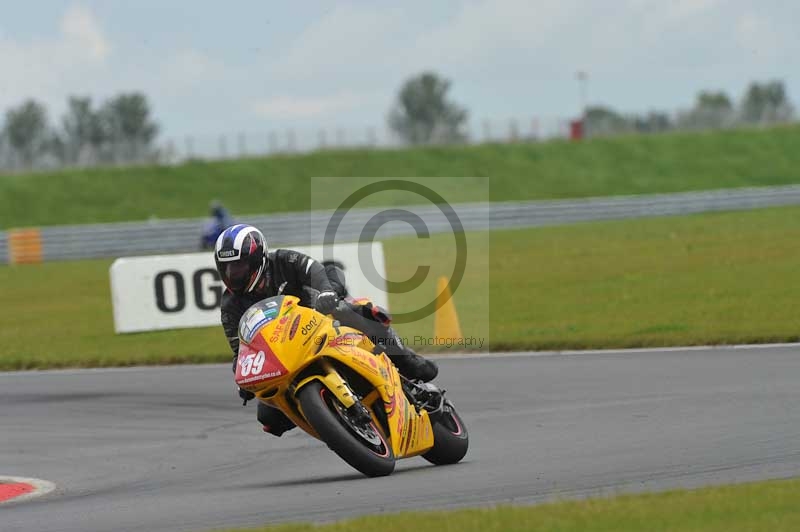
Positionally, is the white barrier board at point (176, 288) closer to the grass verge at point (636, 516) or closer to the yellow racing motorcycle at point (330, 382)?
the yellow racing motorcycle at point (330, 382)

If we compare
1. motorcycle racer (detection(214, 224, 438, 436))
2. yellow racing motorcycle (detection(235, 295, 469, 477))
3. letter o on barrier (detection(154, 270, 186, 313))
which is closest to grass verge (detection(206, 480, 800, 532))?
yellow racing motorcycle (detection(235, 295, 469, 477))

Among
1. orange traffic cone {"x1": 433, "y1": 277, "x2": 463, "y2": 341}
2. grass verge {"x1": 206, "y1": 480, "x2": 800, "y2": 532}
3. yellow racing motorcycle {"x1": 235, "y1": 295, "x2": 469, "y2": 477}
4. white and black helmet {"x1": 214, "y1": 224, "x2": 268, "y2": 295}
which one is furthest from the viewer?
orange traffic cone {"x1": 433, "y1": 277, "x2": 463, "y2": 341}

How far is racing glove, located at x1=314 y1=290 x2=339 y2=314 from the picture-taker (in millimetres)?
7699

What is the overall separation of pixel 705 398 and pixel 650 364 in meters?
2.54

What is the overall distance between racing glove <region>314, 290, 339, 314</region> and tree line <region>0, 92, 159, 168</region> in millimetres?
50272

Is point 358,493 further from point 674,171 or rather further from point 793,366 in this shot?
point 674,171

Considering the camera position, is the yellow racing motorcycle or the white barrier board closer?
the yellow racing motorcycle

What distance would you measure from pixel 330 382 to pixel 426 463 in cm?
151

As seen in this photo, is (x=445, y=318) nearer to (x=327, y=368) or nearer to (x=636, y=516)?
(x=327, y=368)

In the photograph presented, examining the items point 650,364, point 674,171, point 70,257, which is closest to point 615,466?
point 650,364

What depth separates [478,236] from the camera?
3594cm

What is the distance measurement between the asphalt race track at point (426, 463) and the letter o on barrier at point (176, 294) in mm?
3837

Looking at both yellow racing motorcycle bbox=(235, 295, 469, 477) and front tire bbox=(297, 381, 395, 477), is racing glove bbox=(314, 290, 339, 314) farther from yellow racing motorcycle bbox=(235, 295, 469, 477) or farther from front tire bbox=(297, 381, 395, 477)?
front tire bbox=(297, 381, 395, 477)

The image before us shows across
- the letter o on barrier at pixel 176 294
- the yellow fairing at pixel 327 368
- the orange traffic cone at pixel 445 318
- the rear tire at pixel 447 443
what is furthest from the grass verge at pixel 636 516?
the letter o on barrier at pixel 176 294
